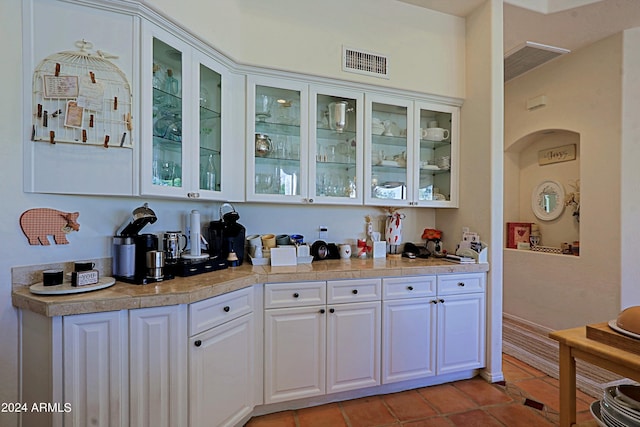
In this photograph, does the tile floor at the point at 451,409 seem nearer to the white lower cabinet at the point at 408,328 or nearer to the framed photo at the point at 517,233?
the white lower cabinet at the point at 408,328

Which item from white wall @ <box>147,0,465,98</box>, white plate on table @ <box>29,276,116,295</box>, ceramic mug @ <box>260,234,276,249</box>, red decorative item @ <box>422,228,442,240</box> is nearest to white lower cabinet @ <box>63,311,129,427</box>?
white plate on table @ <box>29,276,116,295</box>

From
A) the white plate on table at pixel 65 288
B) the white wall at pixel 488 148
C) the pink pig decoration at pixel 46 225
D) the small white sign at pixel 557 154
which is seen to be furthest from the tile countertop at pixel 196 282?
the small white sign at pixel 557 154

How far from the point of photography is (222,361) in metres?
1.76

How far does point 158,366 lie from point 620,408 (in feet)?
5.98

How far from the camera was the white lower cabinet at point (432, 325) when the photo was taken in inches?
89.4

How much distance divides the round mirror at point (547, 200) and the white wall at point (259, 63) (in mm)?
1848

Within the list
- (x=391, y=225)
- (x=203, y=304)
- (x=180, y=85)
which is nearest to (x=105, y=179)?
(x=180, y=85)

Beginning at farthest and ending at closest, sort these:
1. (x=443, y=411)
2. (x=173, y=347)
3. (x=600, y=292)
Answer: (x=600, y=292) → (x=443, y=411) → (x=173, y=347)

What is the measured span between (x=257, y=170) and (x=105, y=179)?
1008 millimetres

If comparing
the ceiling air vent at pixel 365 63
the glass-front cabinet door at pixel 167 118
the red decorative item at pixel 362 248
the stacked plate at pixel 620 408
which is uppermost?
the ceiling air vent at pixel 365 63

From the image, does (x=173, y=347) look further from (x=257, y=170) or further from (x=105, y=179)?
(x=257, y=170)

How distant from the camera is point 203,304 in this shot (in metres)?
1.63

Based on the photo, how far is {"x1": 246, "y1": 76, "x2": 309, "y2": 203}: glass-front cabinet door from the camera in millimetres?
2346

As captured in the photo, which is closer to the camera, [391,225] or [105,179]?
[105,179]
